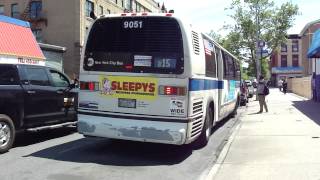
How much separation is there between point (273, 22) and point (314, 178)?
4748 centimetres

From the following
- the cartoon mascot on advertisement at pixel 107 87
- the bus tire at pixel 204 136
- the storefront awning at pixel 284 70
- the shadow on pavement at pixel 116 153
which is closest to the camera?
the shadow on pavement at pixel 116 153

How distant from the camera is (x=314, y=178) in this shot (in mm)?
7719

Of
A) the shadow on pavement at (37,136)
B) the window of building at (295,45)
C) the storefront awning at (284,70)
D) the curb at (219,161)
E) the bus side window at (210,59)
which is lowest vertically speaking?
the curb at (219,161)

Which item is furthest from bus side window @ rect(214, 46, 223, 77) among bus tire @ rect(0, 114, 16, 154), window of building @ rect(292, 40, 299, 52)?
window of building @ rect(292, 40, 299, 52)

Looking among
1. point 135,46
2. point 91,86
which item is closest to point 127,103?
point 91,86

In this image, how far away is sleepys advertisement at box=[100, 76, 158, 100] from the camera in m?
9.39

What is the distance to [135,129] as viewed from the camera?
30.8 feet

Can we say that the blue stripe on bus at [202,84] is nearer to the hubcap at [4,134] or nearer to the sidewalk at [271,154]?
the sidewalk at [271,154]

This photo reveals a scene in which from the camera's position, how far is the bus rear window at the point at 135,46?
9.45 meters

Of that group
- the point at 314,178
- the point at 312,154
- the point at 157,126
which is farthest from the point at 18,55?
the point at 314,178

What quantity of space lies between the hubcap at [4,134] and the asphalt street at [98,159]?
24 centimetres

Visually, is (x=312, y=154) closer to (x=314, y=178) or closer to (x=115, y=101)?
(x=314, y=178)

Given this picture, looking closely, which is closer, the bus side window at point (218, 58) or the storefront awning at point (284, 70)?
the bus side window at point (218, 58)

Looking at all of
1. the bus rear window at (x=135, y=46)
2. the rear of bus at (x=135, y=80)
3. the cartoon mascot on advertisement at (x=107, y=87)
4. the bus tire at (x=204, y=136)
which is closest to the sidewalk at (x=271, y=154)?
the bus tire at (x=204, y=136)
